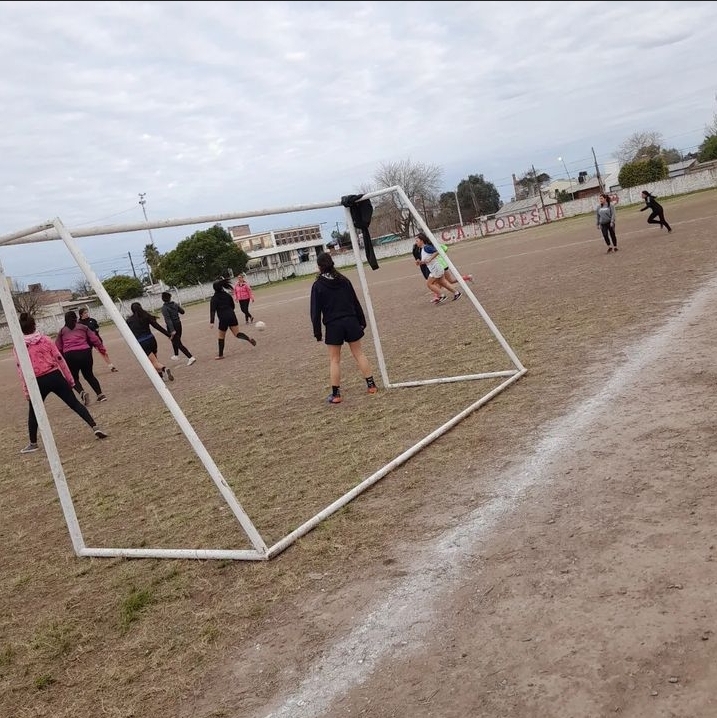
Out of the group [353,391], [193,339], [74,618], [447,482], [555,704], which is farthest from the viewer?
[193,339]

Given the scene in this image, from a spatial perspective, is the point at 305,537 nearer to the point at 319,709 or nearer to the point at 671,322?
the point at 319,709

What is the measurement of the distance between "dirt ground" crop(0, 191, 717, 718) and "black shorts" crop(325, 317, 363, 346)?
2.68 feet

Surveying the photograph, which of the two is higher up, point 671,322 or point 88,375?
point 88,375

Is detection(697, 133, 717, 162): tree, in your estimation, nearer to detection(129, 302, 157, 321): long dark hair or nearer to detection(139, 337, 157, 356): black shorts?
detection(139, 337, 157, 356): black shorts

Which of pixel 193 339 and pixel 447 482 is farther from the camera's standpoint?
pixel 193 339

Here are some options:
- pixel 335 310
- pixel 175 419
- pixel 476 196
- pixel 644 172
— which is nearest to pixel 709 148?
pixel 644 172

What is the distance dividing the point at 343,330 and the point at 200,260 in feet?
197

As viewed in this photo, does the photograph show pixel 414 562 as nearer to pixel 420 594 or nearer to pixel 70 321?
pixel 420 594

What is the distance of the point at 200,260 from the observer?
65875mm

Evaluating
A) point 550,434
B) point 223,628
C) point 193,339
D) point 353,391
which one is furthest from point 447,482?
point 193,339

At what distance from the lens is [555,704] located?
8.53 ft

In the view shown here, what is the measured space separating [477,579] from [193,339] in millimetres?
21258

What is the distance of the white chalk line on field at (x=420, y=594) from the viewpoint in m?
3.10

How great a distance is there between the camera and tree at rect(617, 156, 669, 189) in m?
67.4
